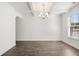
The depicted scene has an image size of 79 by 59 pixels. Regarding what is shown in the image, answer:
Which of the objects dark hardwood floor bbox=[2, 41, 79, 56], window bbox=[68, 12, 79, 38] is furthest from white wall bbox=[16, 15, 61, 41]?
dark hardwood floor bbox=[2, 41, 79, 56]

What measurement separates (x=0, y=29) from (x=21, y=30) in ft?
19.4

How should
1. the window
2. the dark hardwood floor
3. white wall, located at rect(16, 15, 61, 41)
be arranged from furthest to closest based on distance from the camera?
white wall, located at rect(16, 15, 61, 41), the window, the dark hardwood floor

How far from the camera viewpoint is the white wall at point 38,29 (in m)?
10.3

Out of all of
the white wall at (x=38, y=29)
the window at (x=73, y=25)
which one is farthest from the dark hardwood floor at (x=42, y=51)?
the white wall at (x=38, y=29)

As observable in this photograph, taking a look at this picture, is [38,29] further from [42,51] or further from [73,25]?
[42,51]

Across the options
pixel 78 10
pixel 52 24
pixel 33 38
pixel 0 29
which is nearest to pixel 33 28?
pixel 33 38

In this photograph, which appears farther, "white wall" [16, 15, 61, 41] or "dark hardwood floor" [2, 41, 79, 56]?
"white wall" [16, 15, 61, 41]

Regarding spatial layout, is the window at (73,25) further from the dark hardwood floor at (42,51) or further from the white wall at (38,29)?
the white wall at (38,29)

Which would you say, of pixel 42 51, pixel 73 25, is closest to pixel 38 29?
pixel 73 25

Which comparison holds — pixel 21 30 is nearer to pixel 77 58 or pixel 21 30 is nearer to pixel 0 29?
pixel 0 29

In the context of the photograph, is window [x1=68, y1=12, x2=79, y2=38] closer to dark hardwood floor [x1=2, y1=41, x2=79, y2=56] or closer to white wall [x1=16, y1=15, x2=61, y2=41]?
dark hardwood floor [x1=2, y1=41, x2=79, y2=56]

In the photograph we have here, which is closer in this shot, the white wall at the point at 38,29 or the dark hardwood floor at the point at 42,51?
the dark hardwood floor at the point at 42,51

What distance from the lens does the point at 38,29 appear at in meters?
10.4

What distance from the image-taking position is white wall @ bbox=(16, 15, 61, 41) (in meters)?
10.3
